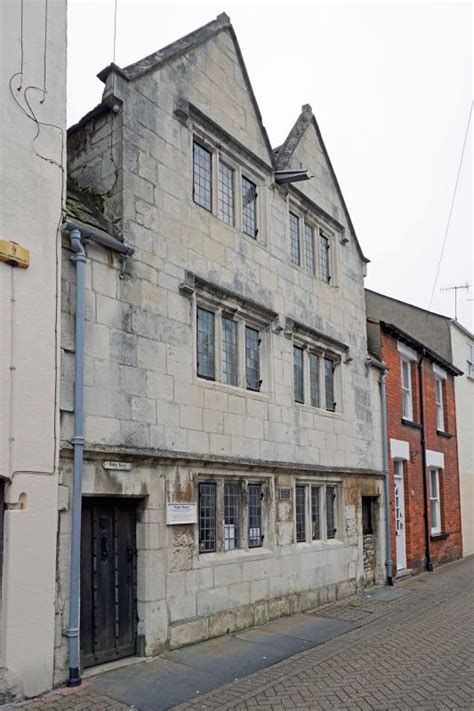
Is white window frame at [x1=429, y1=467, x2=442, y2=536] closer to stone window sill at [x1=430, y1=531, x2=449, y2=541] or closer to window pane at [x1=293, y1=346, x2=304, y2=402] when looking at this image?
stone window sill at [x1=430, y1=531, x2=449, y2=541]

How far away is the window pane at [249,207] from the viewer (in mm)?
12461

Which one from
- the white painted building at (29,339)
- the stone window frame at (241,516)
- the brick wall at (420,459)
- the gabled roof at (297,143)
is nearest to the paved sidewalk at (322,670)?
the white painted building at (29,339)

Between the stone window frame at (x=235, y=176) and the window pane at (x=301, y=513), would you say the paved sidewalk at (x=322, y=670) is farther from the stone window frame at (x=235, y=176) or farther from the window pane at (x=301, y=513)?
the stone window frame at (x=235, y=176)

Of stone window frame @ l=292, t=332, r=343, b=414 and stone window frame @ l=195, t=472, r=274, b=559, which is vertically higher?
stone window frame @ l=292, t=332, r=343, b=414

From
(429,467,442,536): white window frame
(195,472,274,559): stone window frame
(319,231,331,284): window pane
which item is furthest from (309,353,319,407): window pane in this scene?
(429,467,442,536): white window frame

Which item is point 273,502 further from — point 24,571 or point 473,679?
point 24,571

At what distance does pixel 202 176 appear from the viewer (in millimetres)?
11430

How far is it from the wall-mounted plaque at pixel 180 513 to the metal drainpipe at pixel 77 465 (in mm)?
1779

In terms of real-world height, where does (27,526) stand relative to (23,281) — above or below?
below

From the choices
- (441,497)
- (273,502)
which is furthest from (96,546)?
(441,497)

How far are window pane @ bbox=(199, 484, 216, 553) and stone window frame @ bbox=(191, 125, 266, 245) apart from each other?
4490 mm

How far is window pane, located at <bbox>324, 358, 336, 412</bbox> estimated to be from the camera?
14734 millimetres

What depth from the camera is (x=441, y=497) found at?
69.6 ft

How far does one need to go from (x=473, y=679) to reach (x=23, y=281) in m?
7.06
